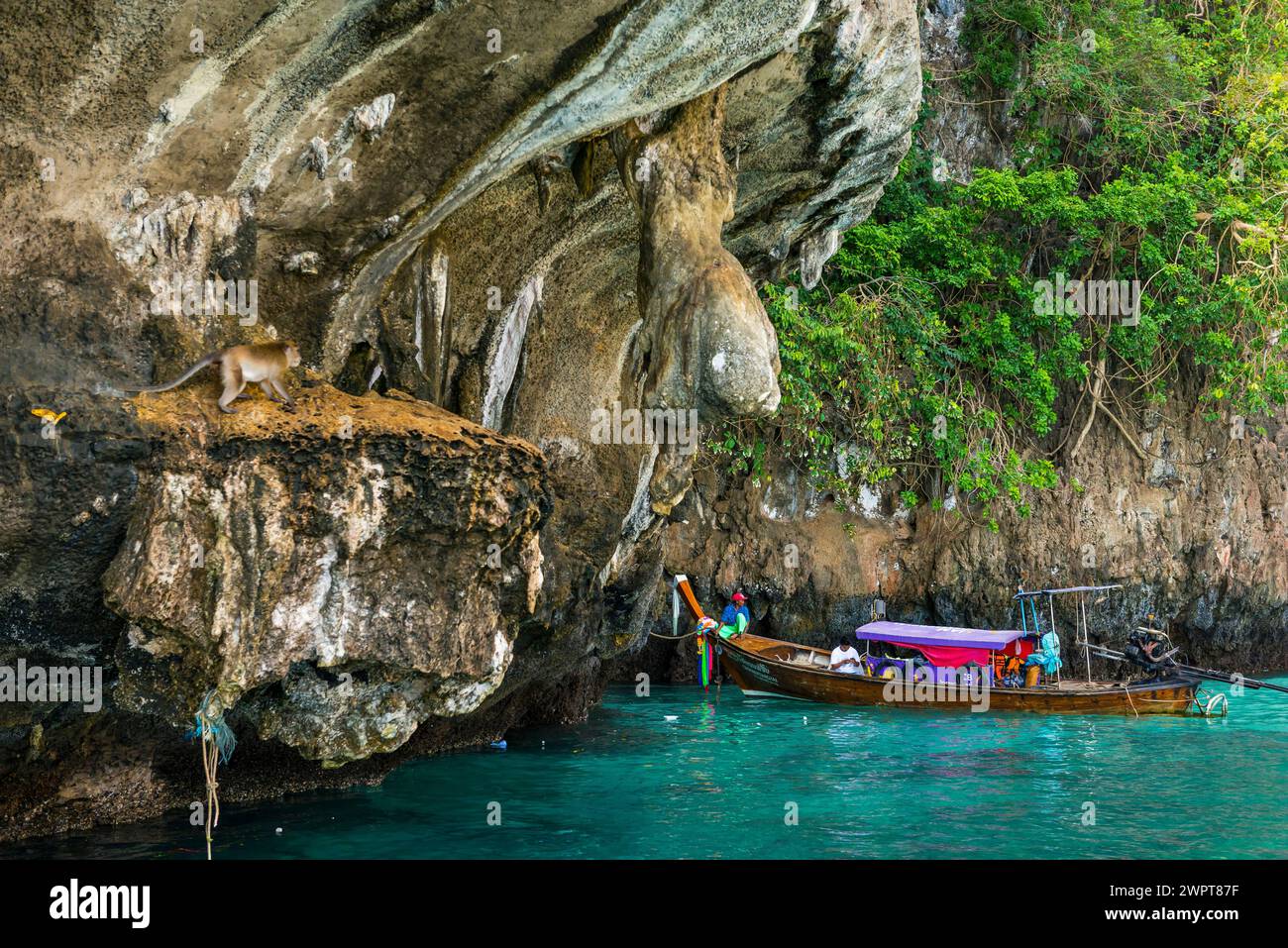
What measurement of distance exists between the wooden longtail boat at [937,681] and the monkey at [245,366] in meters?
10.2

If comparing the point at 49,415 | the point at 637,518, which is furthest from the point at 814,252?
the point at 49,415

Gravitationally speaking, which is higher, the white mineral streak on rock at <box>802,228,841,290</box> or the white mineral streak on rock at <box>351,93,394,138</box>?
the white mineral streak on rock at <box>802,228,841,290</box>

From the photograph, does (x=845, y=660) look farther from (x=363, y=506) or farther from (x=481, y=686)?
(x=363, y=506)

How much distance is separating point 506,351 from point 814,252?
13.0 ft

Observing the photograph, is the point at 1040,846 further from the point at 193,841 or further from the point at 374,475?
the point at 193,841

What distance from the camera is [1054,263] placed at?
1888 cm

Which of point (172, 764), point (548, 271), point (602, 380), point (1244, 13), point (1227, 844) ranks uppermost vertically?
point (1244, 13)

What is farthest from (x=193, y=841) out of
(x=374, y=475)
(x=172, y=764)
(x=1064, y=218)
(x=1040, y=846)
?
(x=1064, y=218)

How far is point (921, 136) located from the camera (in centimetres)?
1908

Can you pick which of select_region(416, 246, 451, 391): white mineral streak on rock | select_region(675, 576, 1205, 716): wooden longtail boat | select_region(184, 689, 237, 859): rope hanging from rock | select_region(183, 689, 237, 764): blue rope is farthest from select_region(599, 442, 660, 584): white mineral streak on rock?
select_region(183, 689, 237, 764): blue rope

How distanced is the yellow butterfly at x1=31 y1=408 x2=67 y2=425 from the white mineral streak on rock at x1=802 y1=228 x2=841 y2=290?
7664 mm

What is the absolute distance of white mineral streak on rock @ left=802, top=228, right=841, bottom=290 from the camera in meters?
12.4

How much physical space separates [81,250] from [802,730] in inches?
395

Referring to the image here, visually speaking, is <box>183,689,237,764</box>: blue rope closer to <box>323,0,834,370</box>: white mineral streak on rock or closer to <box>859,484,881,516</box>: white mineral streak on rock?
<box>323,0,834,370</box>: white mineral streak on rock
